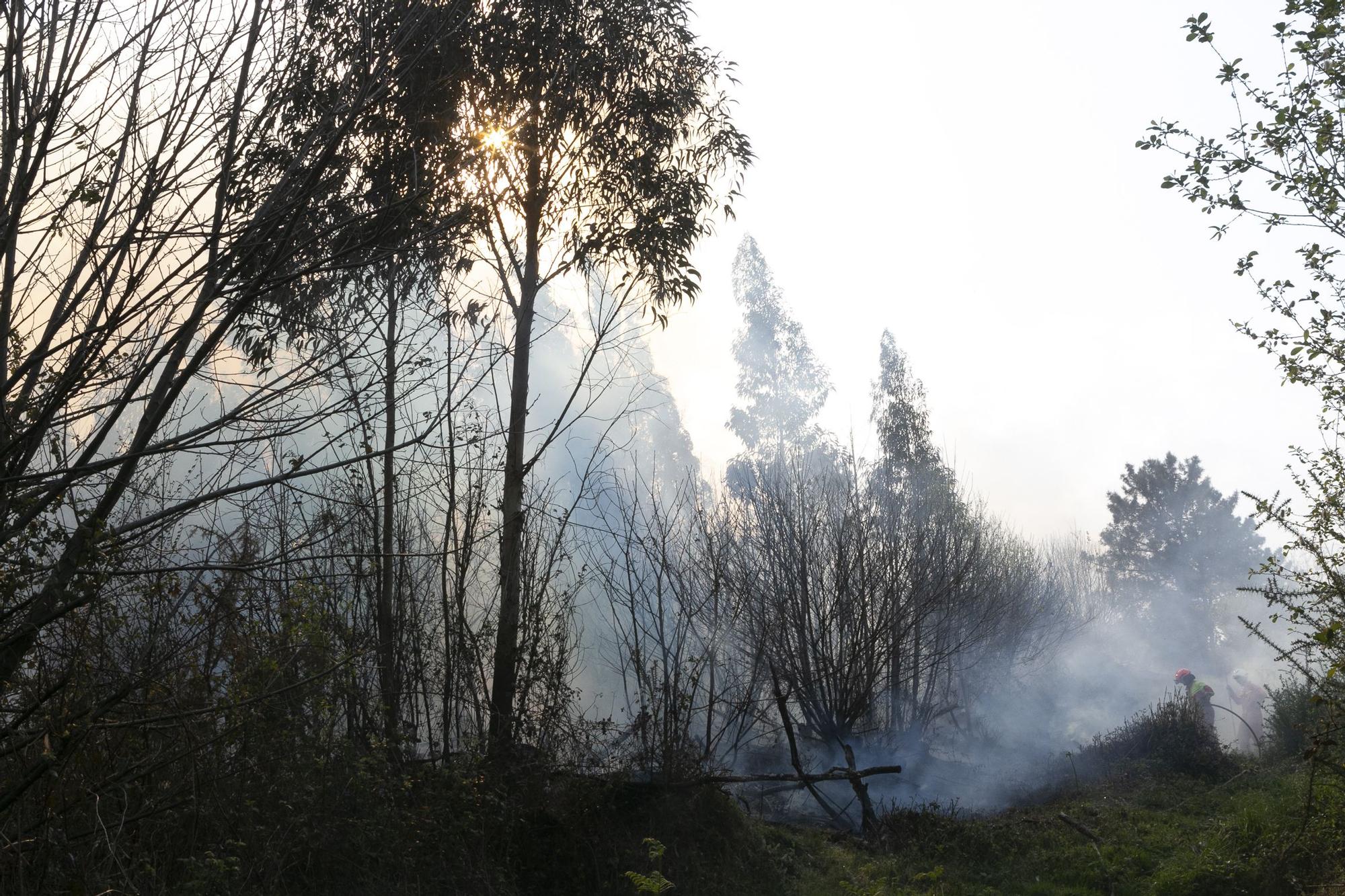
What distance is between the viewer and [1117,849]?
32.0 feet

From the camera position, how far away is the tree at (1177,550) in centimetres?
4766

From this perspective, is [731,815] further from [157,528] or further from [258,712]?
[157,528]

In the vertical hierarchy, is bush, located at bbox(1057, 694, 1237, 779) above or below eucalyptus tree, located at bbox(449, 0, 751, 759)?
below

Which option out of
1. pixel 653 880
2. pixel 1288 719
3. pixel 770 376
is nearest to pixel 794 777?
pixel 653 880

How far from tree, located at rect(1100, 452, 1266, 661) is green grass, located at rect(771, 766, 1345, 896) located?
40342 mm

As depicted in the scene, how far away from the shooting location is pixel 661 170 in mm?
9750

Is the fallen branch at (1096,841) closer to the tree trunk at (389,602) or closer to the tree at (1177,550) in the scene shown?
the tree trunk at (389,602)

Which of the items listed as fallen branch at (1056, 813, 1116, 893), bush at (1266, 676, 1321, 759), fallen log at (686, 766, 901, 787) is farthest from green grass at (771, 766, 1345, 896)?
bush at (1266, 676, 1321, 759)

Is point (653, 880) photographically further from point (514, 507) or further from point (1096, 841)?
point (1096, 841)

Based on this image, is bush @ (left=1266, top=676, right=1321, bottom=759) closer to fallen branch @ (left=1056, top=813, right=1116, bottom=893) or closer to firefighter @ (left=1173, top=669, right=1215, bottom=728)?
firefighter @ (left=1173, top=669, right=1215, bottom=728)

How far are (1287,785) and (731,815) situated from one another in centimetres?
614

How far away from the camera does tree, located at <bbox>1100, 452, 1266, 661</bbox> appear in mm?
47656

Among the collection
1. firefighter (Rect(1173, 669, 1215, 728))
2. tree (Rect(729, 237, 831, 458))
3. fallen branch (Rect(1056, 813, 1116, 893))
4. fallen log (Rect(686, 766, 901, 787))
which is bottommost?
fallen branch (Rect(1056, 813, 1116, 893))

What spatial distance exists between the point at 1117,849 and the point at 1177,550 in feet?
146
